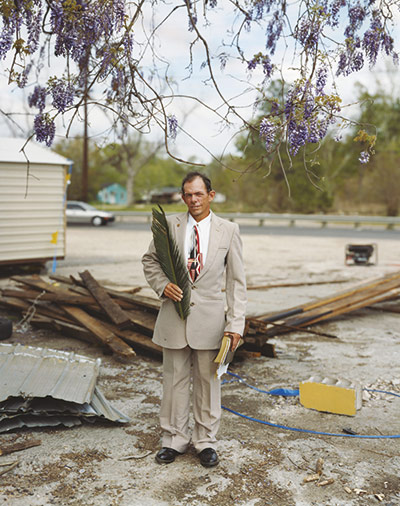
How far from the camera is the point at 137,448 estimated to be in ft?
15.6

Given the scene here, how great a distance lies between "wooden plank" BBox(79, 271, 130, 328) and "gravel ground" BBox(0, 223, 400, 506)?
1.66 feet

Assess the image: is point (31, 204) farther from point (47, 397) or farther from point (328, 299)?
point (47, 397)

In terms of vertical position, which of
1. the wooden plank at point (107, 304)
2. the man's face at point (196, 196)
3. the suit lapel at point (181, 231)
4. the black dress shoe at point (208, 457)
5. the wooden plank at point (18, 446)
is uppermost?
the man's face at point (196, 196)

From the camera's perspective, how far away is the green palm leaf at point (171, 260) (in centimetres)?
432

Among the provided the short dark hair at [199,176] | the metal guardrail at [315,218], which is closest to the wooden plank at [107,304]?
the short dark hair at [199,176]

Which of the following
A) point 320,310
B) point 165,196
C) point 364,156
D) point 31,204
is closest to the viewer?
point 364,156

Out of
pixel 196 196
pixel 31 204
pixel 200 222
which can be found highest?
pixel 196 196

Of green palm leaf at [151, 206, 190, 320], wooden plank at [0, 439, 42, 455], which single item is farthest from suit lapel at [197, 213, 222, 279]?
wooden plank at [0, 439, 42, 455]

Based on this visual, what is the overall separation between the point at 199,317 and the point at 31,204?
1116cm

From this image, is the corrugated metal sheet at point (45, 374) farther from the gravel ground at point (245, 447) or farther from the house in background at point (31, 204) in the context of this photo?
the house in background at point (31, 204)

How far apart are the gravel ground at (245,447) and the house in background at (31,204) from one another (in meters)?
5.97

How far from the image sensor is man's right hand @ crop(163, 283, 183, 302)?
427 centimetres

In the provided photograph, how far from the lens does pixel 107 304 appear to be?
8.23 m

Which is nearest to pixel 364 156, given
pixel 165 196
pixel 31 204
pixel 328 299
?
pixel 328 299
